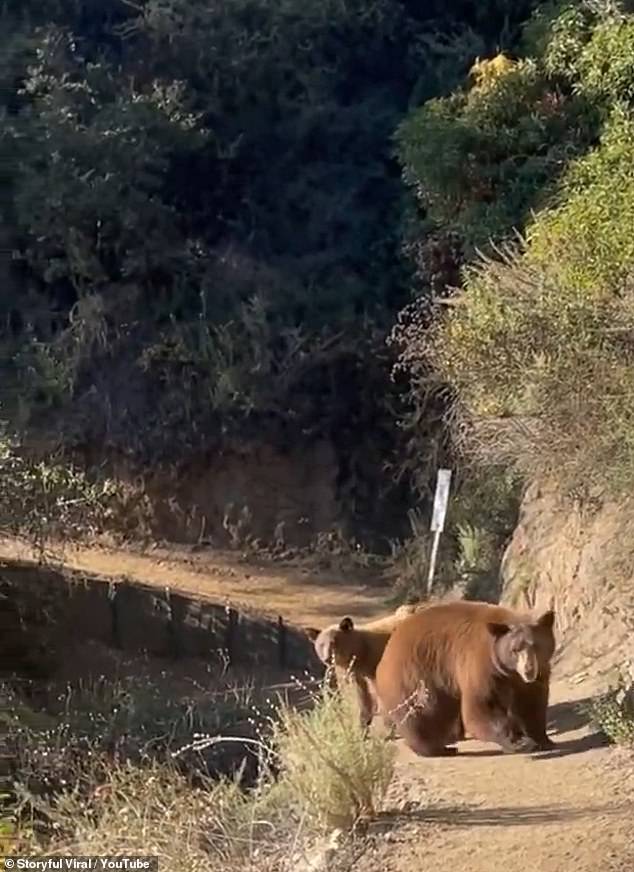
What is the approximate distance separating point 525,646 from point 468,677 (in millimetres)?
479

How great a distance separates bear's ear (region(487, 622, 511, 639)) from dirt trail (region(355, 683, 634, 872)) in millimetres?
649

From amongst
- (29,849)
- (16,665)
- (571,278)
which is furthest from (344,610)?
(29,849)

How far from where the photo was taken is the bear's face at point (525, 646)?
7410mm

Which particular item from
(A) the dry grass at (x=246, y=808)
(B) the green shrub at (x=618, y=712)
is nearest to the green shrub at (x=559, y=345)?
(B) the green shrub at (x=618, y=712)

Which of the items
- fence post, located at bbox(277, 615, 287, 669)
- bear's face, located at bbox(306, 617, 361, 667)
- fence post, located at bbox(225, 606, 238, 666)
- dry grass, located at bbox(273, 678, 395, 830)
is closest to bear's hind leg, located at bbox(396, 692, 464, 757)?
dry grass, located at bbox(273, 678, 395, 830)

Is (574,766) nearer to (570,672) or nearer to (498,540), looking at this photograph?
(570,672)

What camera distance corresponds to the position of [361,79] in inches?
798

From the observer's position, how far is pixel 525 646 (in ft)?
24.4

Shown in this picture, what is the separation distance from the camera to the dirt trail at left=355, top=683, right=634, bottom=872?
589 cm

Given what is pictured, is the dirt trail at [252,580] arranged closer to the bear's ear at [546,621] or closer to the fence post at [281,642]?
the fence post at [281,642]

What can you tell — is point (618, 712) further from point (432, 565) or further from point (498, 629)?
point (432, 565)

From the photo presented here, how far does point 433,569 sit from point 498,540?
2.71 feet

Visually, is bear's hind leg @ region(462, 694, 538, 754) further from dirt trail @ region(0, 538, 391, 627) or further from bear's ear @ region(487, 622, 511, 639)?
dirt trail @ region(0, 538, 391, 627)

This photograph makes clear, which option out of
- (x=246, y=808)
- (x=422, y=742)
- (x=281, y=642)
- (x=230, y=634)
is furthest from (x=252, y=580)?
(x=246, y=808)
